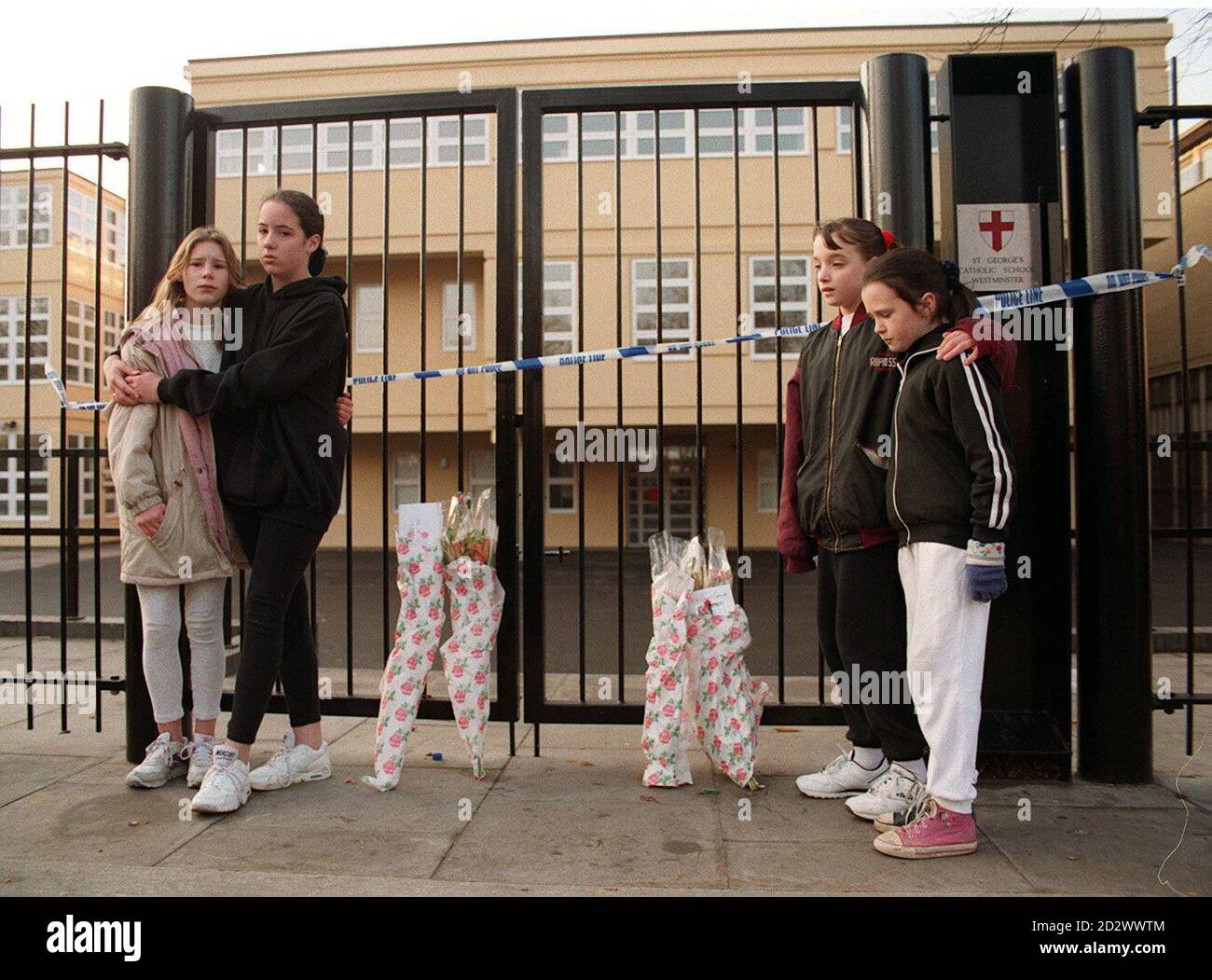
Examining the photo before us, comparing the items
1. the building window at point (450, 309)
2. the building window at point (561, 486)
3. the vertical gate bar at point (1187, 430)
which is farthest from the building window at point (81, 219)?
the vertical gate bar at point (1187, 430)

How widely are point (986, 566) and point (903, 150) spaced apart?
189 centimetres

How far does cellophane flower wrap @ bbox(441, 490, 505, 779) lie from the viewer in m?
3.84

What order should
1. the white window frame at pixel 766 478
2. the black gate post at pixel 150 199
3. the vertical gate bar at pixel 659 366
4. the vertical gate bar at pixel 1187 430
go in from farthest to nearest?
1. the white window frame at pixel 766 478
2. the black gate post at pixel 150 199
3. the vertical gate bar at pixel 659 366
4. the vertical gate bar at pixel 1187 430

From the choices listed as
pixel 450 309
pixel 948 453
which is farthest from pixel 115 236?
pixel 948 453

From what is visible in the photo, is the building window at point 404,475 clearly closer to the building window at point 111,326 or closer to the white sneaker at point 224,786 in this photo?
the building window at point 111,326

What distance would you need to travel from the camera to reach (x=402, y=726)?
3.78 m

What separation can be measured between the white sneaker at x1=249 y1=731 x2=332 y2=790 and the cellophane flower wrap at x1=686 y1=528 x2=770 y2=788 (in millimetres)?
1555

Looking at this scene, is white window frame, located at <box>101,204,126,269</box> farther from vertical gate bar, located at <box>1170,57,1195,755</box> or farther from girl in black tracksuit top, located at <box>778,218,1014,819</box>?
vertical gate bar, located at <box>1170,57,1195,755</box>

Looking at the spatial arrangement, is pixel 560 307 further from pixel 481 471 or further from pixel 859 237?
pixel 859 237

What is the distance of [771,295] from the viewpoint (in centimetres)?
1891

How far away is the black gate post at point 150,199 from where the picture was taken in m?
4.11

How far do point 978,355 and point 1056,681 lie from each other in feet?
5.15

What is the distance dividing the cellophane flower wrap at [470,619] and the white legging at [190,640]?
90 centimetres

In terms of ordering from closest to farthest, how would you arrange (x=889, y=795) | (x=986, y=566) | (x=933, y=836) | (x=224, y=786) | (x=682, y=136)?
(x=986, y=566)
(x=933, y=836)
(x=889, y=795)
(x=224, y=786)
(x=682, y=136)
